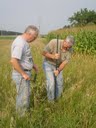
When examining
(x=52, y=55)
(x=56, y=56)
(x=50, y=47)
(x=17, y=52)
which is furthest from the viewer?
(x=50, y=47)

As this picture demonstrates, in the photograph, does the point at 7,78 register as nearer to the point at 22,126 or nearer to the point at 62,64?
the point at 62,64

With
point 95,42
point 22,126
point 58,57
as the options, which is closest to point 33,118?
point 22,126

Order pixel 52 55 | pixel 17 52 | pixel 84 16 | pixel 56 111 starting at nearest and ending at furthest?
pixel 17 52 → pixel 56 111 → pixel 52 55 → pixel 84 16

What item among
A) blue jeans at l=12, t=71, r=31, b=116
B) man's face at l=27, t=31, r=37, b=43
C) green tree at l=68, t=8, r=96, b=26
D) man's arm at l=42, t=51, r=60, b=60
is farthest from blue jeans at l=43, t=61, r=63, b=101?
green tree at l=68, t=8, r=96, b=26

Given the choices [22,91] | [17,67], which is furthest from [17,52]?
[22,91]

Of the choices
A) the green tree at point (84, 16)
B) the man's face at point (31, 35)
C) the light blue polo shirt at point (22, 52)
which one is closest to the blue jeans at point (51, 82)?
the light blue polo shirt at point (22, 52)

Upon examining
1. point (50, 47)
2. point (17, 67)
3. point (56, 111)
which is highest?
point (50, 47)

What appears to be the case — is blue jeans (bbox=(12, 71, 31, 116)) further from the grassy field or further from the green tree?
the green tree

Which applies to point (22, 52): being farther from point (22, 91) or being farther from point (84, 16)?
point (84, 16)

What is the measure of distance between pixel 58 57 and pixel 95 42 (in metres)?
14.2

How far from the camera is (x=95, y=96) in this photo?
5891mm

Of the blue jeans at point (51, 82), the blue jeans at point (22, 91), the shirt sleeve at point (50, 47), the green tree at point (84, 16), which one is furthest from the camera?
the green tree at point (84, 16)

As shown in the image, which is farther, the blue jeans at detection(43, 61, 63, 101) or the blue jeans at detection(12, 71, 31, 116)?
the blue jeans at detection(43, 61, 63, 101)

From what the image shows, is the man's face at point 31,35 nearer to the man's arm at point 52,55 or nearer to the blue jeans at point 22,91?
the blue jeans at point 22,91
